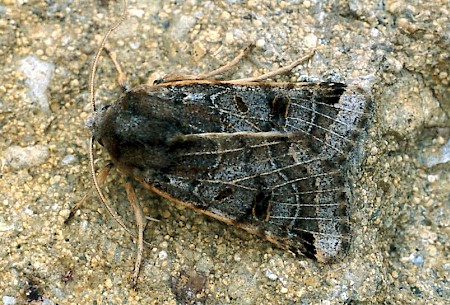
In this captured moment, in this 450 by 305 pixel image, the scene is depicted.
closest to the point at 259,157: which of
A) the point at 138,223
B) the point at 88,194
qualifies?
the point at 138,223

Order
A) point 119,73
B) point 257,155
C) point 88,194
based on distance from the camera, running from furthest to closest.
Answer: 1. point 119,73
2. point 88,194
3. point 257,155

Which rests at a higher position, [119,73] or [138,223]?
[119,73]

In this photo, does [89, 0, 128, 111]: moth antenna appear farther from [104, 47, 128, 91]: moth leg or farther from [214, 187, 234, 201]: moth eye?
[214, 187, 234, 201]: moth eye

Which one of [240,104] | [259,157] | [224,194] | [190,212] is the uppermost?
[240,104]

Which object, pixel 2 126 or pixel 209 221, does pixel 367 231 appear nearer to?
pixel 209 221

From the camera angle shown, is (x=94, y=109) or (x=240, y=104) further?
(x=94, y=109)

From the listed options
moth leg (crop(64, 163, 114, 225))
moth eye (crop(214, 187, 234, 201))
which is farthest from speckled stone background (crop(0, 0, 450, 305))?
moth eye (crop(214, 187, 234, 201))

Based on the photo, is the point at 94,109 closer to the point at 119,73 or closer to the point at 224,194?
the point at 119,73
